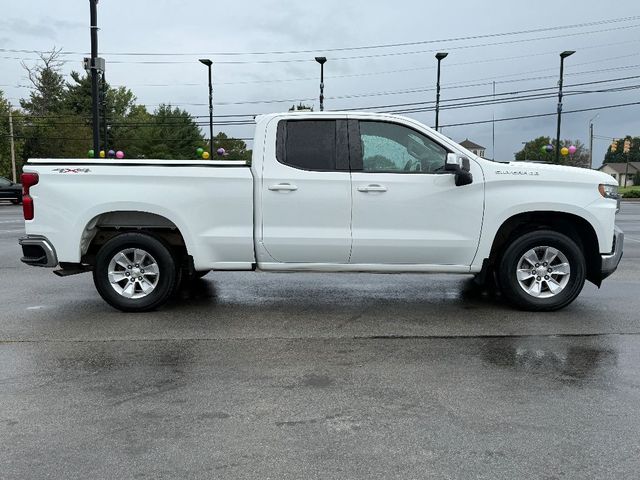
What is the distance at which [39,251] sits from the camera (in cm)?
602

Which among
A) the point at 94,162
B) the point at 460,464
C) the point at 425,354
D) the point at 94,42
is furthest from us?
the point at 94,42

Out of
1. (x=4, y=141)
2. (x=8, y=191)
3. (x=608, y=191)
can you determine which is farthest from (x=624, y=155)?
(x=608, y=191)

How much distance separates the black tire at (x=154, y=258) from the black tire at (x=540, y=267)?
11.9 feet

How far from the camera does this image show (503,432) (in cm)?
337

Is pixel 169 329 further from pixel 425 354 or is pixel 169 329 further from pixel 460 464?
pixel 460 464

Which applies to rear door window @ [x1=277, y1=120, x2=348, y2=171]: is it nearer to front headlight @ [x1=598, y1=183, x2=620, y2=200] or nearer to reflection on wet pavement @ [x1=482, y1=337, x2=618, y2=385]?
reflection on wet pavement @ [x1=482, y1=337, x2=618, y2=385]

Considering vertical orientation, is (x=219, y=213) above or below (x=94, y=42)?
below

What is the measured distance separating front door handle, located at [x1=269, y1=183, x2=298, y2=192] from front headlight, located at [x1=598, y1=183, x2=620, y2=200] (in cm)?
323

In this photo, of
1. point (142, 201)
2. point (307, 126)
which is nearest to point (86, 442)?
point (142, 201)

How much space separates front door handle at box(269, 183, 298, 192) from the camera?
5945 millimetres

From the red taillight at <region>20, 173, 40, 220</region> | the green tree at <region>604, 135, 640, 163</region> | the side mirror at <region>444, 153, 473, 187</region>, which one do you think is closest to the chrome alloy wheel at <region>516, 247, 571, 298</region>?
the side mirror at <region>444, 153, 473, 187</region>

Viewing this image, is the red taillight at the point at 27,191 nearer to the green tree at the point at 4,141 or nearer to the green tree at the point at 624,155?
the green tree at the point at 4,141

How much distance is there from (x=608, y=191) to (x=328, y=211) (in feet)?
9.83

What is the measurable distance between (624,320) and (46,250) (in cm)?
613
